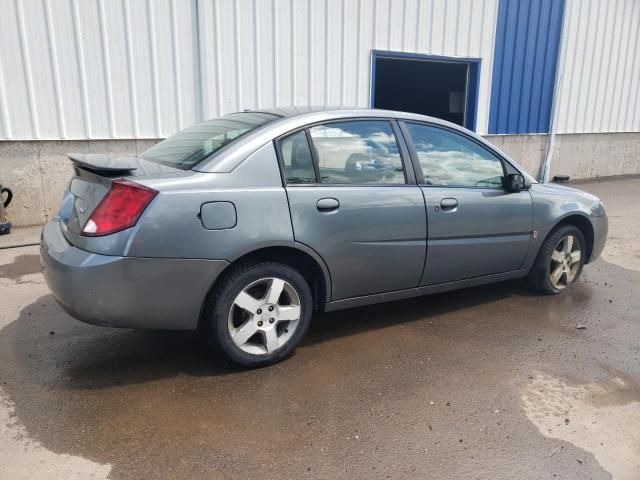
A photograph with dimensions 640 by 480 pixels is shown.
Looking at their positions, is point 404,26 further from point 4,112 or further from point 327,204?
point 327,204

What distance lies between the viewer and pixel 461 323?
409 cm

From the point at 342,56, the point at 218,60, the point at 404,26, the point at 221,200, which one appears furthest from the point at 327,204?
the point at 404,26

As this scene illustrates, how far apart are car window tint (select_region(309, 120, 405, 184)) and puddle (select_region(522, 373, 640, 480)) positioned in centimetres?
165

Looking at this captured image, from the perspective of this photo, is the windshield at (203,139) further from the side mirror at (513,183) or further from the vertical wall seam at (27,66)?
the vertical wall seam at (27,66)

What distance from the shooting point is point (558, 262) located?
15.3 ft

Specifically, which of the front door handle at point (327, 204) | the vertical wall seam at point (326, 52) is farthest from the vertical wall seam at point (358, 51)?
the front door handle at point (327, 204)

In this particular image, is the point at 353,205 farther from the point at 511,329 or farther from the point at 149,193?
the point at 511,329

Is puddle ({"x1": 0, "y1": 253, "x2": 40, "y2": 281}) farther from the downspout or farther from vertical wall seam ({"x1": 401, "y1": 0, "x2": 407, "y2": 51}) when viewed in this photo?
the downspout

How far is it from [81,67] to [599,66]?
1110 cm

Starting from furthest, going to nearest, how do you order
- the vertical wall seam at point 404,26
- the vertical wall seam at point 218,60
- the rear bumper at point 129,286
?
the vertical wall seam at point 404,26
the vertical wall seam at point 218,60
the rear bumper at point 129,286

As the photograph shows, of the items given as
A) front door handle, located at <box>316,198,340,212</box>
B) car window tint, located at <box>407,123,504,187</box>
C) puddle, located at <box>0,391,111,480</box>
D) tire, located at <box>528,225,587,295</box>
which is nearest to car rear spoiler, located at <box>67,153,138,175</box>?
front door handle, located at <box>316,198,340,212</box>

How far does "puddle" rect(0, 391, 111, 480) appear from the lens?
90.8 inches

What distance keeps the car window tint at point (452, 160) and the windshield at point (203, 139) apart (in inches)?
44.5

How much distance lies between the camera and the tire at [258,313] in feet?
9.97
